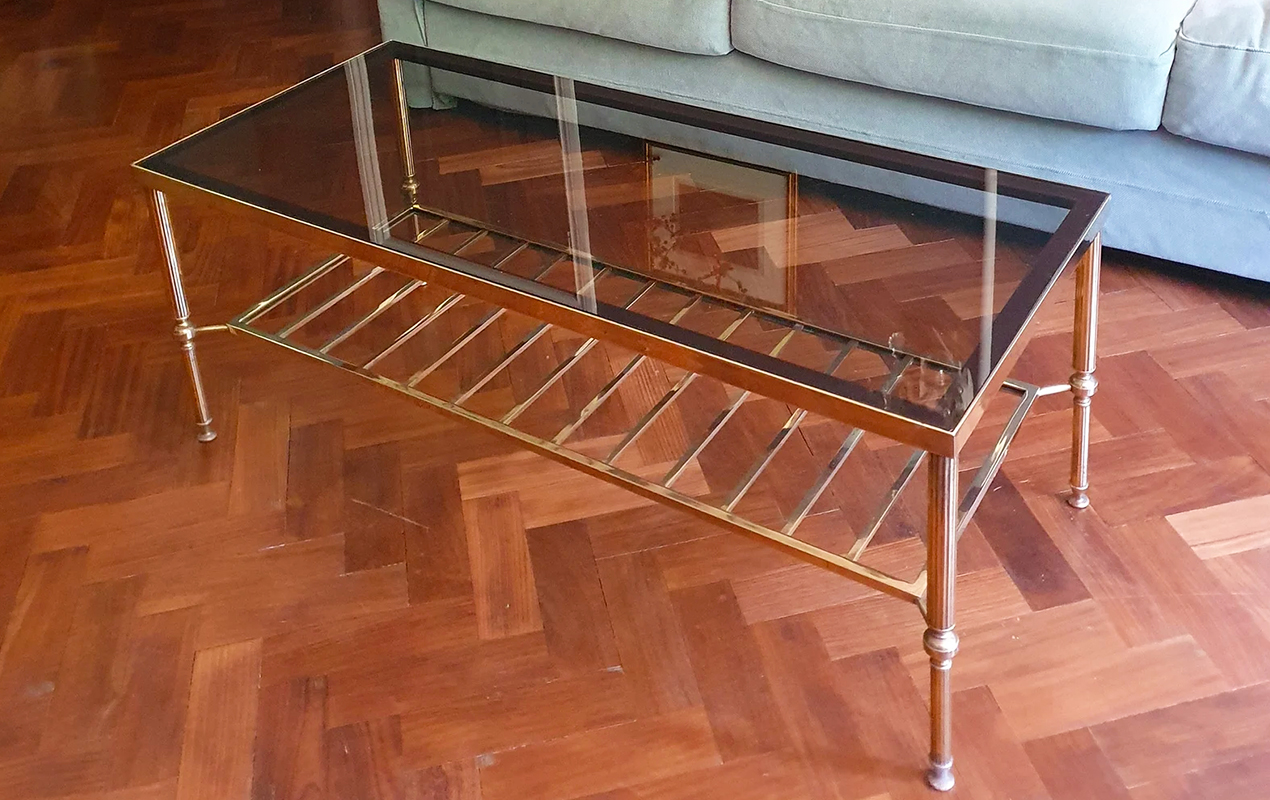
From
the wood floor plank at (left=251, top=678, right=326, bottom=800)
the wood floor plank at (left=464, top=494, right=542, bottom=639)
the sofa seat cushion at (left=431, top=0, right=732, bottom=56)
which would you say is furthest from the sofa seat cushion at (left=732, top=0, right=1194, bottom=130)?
the wood floor plank at (left=251, top=678, right=326, bottom=800)

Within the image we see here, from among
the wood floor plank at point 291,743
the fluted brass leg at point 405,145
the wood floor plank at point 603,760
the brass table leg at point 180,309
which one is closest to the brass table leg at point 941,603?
the wood floor plank at point 603,760

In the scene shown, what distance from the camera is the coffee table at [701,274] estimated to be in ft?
3.76

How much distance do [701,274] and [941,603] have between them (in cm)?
47

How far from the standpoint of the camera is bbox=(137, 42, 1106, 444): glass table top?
118 cm

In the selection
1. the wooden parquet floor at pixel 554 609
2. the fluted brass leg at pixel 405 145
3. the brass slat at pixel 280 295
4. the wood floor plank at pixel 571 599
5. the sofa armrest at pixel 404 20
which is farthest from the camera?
the sofa armrest at pixel 404 20

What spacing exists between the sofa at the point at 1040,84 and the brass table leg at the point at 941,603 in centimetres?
98

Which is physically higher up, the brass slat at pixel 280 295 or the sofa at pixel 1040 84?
the sofa at pixel 1040 84

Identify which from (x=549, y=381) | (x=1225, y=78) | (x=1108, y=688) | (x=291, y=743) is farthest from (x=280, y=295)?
(x=1225, y=78)

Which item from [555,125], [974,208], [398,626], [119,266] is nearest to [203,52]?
[119,266]

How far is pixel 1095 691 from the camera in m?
1.29

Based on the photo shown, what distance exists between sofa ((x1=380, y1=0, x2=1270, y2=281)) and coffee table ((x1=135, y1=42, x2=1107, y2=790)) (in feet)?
0.76

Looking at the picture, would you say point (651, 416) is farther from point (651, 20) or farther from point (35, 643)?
point (651, 20)

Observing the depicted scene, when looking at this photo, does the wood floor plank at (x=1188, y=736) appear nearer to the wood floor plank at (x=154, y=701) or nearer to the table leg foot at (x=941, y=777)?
the table leg foot at (x=941, y=777)

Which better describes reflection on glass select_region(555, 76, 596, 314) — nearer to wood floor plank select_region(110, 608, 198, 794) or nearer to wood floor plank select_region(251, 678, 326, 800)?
wood floor plank select_region(251, 678, 326, 800)
